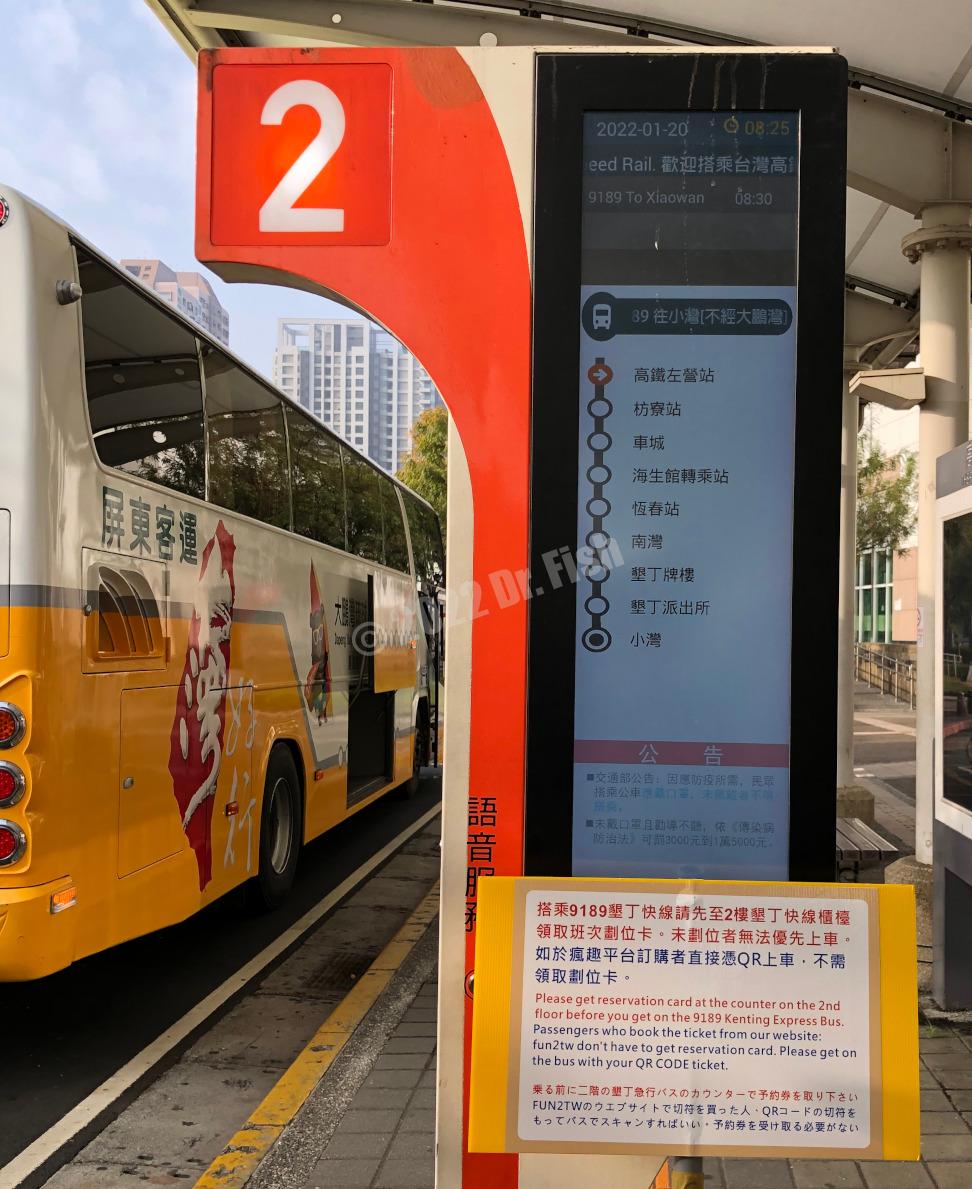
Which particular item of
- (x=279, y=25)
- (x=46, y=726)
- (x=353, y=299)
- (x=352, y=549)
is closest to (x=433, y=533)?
(x=352, y=549)

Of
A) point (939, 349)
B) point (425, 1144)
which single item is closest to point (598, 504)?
point (425, 1144)

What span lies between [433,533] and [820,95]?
12.2 m

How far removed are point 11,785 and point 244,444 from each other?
323 centimetres

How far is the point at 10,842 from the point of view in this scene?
4.65 meters

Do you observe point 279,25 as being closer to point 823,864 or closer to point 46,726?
point 46,726

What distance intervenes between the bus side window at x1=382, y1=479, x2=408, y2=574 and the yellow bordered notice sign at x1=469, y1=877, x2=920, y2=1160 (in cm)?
923

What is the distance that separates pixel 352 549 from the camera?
33.2 feet

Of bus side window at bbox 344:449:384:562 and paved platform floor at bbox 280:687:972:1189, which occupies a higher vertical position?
bus side window at bbox 344:449:384:562

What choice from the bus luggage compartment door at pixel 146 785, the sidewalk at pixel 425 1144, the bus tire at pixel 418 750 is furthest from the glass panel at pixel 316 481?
the sidewalk at pixel 425 1144

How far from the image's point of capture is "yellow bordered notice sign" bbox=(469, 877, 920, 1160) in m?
2.39

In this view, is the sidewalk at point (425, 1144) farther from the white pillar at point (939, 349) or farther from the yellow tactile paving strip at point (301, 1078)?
the white pillar at point (939, 349)

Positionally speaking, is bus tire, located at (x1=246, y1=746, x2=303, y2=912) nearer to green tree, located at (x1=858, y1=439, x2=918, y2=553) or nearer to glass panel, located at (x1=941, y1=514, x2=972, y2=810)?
glass panel, located at (x1=941, y1=514, x2=972, y2=810)

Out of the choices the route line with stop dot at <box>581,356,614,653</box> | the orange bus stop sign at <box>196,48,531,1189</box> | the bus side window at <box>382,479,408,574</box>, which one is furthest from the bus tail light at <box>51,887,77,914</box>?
the bus side window at <box>382,479,408,574</box>

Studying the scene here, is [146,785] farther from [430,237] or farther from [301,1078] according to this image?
[430,237]
